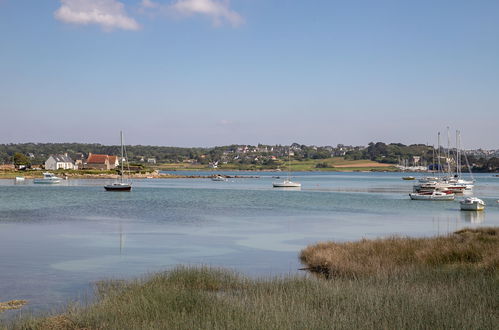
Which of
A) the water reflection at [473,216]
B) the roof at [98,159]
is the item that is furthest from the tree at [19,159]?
the water reflection at [473,216]

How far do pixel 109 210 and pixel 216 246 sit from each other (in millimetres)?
28423

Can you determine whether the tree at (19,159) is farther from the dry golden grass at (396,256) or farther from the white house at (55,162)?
the dry golden grass at (396,256)

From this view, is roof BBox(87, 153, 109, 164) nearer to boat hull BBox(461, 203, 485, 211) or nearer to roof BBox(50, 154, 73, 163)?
roof BBox(50, 154, 73, 163)

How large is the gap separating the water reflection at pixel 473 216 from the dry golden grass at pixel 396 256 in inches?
879

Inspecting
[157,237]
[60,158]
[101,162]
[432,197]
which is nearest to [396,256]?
[157,237]

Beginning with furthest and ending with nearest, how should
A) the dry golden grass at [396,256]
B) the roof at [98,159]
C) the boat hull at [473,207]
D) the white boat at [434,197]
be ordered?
1. the roof at [98,159]
2. the white boat at [434,197]
3. the boat hull at [473,207]
4. the dry golden grass at [396,256]

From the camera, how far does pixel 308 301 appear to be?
13344 millimetres

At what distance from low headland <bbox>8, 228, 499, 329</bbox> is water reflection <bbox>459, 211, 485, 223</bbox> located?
27.8m

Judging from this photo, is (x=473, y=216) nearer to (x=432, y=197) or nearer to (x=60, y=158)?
(x=432, y=197)

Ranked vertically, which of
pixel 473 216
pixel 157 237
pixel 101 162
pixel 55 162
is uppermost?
pixel 55 162

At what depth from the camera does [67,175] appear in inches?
6265

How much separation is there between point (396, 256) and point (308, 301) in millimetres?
8987

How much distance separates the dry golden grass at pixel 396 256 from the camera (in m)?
19.0

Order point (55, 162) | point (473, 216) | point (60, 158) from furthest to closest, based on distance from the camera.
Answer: point (60, 158), point (55, 162), point (473, 216)
